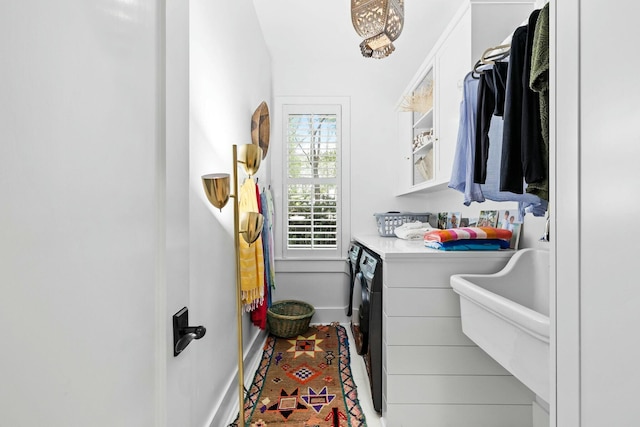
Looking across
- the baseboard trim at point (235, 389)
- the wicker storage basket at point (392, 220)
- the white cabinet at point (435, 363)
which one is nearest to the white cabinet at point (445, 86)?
the wicker storage basket at point (392, 220)

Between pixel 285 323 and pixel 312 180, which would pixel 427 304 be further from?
pixel 312 180

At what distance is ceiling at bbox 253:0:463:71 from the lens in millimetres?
2445

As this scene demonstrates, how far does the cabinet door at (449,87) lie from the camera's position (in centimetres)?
163

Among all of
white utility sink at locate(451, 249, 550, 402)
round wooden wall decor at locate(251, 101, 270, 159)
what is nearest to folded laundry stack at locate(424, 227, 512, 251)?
white utility sink at locate(451, 249, 550, 402)

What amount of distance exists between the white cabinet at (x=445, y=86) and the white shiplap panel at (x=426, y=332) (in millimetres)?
858

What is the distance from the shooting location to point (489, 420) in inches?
61.4

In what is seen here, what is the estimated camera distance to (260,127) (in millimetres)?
2477

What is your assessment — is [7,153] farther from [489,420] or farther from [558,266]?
[489,420]

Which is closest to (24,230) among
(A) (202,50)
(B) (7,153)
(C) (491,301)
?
(B) (7,153)

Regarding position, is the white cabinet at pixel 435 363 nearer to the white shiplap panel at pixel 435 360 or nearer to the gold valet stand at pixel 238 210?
the white shiplap panel at pixel 435 360

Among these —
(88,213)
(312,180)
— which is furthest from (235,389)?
(312,180)

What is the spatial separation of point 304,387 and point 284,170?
1.99 metres

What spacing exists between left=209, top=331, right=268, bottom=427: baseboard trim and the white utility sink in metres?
1.31

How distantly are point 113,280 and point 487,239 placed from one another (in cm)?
167
